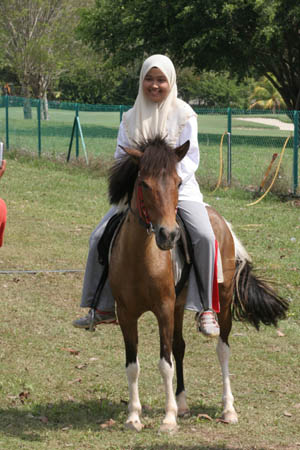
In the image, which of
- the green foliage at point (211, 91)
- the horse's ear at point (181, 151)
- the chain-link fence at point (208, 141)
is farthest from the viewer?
the green foliage at point (211, 91)

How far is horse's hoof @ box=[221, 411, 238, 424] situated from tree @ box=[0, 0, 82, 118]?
43.6m

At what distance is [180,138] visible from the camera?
567 cm

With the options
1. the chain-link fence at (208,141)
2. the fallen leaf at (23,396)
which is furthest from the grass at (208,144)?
the fallen leaf at (23,396)

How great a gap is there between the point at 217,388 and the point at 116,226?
6.29 feet

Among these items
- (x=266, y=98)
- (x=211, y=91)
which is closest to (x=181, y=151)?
(x=211, y=91)

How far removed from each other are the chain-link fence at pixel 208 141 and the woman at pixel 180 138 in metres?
11.7

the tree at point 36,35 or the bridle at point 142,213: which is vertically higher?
the tree at point 36,35

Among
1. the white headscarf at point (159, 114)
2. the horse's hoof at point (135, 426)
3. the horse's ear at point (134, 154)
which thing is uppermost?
the white headscarf at point (159, 114)

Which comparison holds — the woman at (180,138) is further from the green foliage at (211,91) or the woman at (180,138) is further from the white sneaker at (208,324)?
the green foliage at (211,91)

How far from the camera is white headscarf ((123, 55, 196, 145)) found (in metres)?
5.55

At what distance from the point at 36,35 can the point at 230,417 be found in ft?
150

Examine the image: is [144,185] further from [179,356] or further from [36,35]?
[36,35]

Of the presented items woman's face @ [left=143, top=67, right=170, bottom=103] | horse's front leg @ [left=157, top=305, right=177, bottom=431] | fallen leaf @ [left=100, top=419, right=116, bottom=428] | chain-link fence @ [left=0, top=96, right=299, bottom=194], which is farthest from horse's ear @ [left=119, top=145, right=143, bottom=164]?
chain-link fence @ [left=0, top=96, right=299, bottom=194]

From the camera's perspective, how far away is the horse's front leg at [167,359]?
5.26 m
